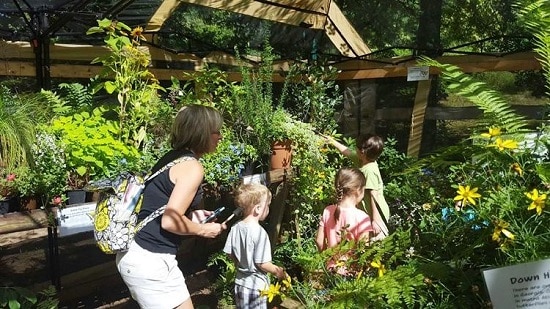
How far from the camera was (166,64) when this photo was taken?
532 cm

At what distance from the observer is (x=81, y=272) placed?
13.5 feet

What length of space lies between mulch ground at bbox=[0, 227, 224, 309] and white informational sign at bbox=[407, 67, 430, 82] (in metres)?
2.20

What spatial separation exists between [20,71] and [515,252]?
13.8 ft

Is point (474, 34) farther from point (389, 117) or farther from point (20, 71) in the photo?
point (20, 71)

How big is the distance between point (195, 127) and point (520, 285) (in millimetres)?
1463

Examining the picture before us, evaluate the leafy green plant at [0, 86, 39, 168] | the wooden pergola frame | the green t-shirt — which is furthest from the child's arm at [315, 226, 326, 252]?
the wooden pergola frame

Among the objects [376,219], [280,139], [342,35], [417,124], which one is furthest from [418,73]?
[376,219]

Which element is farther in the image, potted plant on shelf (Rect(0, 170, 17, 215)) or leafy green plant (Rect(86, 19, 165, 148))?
leafy green plant (Rect(86, 19, 165, 148))

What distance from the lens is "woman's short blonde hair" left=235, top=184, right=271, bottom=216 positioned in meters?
3.11

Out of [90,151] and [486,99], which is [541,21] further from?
[90,151]

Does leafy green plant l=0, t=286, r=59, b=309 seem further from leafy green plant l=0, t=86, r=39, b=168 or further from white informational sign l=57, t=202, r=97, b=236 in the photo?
leafy green plant l=0, t=86, r=39, b=168

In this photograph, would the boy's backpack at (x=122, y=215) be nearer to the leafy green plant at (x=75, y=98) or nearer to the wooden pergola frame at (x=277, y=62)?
the leafy green plant at (x=75, y=98)

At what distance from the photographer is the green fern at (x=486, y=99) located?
2.46 meters

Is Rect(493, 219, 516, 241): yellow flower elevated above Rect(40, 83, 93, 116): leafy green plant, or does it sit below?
below
